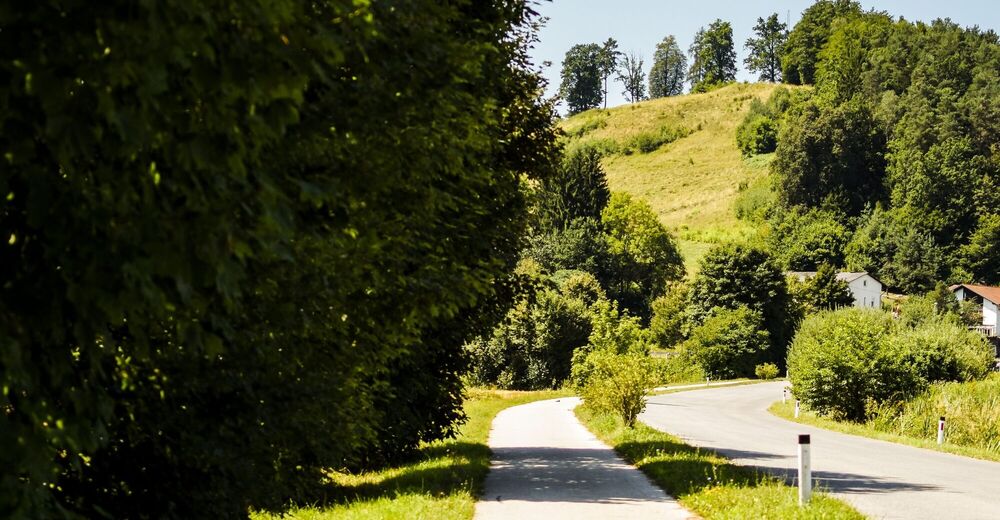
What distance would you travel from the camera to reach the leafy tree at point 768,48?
591ft

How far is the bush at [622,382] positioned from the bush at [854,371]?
36.6ft

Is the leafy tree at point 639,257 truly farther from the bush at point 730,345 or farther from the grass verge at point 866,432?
the grass verge at point 866,432

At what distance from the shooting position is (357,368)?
7.77 meters

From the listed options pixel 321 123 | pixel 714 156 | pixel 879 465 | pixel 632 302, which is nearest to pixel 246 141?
pixel 321 123

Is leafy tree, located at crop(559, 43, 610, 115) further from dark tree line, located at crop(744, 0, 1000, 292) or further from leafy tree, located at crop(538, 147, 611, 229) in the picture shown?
leafy tree, located at crop(538, 147, 611, 229)

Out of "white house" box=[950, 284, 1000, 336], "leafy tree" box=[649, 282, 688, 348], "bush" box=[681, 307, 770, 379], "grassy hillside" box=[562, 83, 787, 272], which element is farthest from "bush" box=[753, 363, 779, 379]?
"grassy hillside" box=[562, 83, 787, 272]

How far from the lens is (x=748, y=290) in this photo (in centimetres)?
7488

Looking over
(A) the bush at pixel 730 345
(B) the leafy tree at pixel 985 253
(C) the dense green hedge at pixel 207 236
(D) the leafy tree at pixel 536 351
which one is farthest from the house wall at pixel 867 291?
(C) the dense green hedge at pixel 207 236

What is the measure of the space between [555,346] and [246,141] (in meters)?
59.3

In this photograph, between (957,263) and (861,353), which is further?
(957,263)

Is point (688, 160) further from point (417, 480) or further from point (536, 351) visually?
point (417, 480)

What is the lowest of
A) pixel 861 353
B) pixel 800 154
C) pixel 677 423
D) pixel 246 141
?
pixel 677 423

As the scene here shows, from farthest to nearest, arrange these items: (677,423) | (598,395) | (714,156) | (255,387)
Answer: (714,156) < (677,423) < (598,395) < (255,387)

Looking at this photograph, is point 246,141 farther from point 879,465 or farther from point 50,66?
point 879,465
